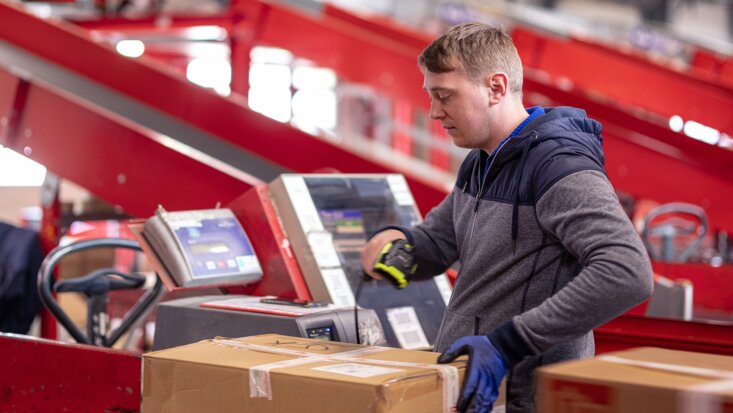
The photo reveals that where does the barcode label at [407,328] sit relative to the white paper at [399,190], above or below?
below

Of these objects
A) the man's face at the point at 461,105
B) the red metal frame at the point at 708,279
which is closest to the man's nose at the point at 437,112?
the man's face at the point at 461,105

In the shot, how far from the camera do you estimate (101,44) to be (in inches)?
Answer: 197

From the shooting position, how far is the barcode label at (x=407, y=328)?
334 cm

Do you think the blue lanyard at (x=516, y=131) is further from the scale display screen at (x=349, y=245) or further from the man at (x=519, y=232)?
the scale display screen at (x=349, y=245)

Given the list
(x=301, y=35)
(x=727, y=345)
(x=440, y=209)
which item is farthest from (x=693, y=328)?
(x=301, y=35)

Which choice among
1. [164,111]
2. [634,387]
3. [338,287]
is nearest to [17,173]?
[164,111]

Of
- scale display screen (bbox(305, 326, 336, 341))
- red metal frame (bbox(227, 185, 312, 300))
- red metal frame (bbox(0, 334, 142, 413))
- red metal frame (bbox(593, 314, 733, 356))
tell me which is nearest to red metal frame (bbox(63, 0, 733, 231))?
red metal frame (bbox(227, 185, 312, 300))

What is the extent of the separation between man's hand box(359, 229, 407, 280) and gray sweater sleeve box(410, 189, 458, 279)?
0.23 ft

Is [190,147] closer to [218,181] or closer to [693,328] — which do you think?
[218,181]

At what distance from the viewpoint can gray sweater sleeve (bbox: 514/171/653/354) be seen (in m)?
2.02

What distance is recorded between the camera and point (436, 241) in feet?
9.05

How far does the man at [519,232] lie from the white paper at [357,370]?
14 centimetres

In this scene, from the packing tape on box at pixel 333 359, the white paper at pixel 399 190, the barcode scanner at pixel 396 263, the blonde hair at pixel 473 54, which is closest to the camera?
the packing tape on box at pixel 333 359

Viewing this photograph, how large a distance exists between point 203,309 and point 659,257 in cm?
460
